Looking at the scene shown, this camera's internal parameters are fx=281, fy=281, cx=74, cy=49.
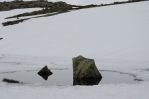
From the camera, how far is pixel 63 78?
13.0 metres

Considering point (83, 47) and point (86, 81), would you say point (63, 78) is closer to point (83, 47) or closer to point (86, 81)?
point (86, 81)

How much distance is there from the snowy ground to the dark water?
0.75 m

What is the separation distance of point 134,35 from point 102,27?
5108mm

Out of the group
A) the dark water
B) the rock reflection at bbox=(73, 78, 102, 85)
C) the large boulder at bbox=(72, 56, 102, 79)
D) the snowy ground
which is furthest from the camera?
the large boulder at bbox=(72, 56, 102, 79)

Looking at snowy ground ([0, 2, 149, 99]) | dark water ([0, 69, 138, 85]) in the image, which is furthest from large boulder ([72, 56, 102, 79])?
snowy ground ([0, 2, 149, 99])

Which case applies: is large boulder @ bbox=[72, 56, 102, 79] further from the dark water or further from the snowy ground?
the snowy ground

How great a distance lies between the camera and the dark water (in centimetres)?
1215

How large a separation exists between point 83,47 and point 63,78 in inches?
456

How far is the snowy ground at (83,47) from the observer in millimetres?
9812

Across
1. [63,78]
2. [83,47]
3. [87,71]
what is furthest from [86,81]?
[83,47]

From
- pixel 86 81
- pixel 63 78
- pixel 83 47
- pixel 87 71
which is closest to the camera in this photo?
pixel 86 81

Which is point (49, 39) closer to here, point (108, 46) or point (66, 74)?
point (108, 46)

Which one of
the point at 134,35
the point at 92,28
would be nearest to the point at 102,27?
the point at 92,28

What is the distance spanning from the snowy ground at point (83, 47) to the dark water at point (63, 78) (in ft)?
2.45
